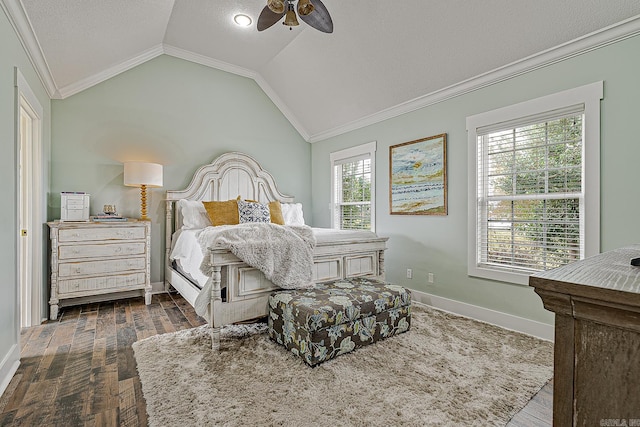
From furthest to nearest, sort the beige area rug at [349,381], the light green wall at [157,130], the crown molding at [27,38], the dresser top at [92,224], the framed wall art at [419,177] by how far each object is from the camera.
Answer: the light green wall at [157,130] → the framed wall art at [419,177] → the dresser top at [92,224] → the crown molding at [27,38] → the beige area rug at [349,381]

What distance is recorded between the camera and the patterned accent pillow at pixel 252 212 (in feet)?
12.8

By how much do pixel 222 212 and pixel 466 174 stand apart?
2.81 meters

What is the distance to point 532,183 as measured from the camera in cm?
282

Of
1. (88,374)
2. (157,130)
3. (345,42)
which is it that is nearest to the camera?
(88,374)

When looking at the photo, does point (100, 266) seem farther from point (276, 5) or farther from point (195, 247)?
point (276, 5)

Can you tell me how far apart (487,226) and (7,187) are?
3.87 metres

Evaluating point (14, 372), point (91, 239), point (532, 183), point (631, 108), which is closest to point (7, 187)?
point (14, 372)

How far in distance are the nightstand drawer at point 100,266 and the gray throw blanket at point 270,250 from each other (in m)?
1.36

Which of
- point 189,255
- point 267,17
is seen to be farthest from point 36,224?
point 267,17

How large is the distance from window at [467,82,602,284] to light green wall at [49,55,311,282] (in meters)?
3.11

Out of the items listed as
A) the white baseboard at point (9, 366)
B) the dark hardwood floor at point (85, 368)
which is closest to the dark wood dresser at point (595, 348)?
the dark hardwood floor at point (85, 368)

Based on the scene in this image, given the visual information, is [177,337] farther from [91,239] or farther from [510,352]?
[510,352]

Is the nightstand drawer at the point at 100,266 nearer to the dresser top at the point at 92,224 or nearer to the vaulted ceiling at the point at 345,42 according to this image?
the dresser top at the point at 92,224

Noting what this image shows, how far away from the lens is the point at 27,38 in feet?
8.00
